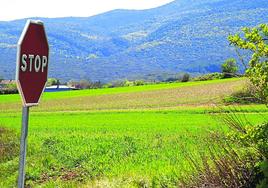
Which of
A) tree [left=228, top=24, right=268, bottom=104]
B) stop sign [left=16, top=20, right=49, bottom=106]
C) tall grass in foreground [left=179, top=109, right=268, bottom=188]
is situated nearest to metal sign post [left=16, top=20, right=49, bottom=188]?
stop sign [left=16, top=20, right=49, bottom=106]

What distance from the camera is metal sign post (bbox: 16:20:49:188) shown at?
4227mm

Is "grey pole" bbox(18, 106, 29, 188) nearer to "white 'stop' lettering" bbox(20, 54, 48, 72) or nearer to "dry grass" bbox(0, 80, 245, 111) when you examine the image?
"white 'stop' lettering" bbox(20, 54, 48, 72)

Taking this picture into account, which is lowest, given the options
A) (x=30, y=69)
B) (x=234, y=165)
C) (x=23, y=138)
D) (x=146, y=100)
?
(x=146, y=100)

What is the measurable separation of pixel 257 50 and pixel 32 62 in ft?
9.35

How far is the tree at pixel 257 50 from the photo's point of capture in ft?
19.5

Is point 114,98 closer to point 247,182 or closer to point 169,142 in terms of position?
point 169,142

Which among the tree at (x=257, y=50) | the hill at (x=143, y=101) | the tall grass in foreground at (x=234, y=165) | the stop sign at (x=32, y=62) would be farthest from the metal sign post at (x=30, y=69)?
the hill at (x=143, y=101)

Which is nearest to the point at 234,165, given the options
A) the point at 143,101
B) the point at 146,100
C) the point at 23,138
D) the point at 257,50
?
the point at 257,50

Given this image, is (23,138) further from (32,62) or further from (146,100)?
(146,100)

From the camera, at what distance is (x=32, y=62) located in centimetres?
439

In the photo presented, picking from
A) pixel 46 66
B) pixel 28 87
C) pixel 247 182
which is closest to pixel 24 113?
pixel 28 87

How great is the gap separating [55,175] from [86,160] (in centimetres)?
150

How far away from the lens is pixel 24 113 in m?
4.26

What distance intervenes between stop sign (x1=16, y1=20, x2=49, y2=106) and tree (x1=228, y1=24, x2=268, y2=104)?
247 centimetres
